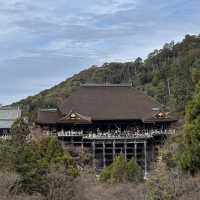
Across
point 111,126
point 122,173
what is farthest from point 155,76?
point 122,173

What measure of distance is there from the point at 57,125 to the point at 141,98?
746 centimetres

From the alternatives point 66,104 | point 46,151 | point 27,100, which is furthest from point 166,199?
point 27,100

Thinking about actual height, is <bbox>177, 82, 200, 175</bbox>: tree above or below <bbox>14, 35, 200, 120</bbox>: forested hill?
below

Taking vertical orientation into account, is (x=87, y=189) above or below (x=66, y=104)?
below

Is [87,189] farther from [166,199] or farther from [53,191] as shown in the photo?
[166,199]

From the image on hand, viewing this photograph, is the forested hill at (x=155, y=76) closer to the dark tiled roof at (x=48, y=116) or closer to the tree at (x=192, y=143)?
the dark tiled roof at (x=48, y=116)

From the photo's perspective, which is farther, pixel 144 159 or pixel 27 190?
pixel 144 159

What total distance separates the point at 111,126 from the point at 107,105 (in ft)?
6.04

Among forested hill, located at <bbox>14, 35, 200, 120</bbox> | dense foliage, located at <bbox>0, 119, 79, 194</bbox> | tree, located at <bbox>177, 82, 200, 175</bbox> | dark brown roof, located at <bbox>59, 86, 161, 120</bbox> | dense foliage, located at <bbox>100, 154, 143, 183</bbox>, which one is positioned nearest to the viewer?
tree, located at <bbox>177, 82, 200, 175</bbox>

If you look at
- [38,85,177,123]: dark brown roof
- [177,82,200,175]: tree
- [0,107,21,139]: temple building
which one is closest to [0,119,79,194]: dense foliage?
[177,82,200,175]: tree

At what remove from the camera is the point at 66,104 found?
42625 millimetres

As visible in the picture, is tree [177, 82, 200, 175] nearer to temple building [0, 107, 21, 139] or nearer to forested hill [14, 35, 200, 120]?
temple building [0, 107, 21, 139]

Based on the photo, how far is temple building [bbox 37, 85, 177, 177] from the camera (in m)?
39.8

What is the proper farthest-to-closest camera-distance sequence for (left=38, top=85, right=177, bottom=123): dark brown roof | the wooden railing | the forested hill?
the forested hill → (left=38, top=85, right=177, bottom=123): dark brown roof → the wooden railing
